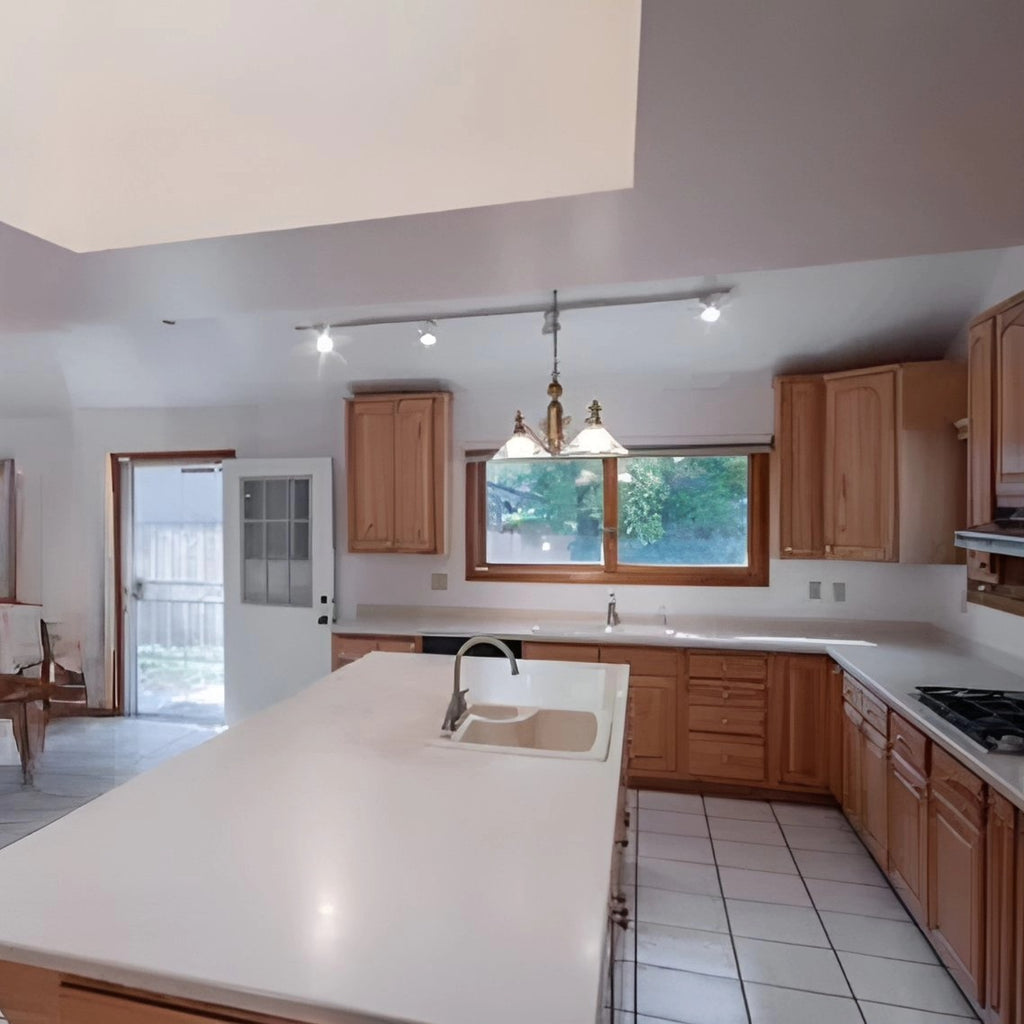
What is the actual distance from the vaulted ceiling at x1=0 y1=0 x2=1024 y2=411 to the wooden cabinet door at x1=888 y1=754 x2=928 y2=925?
179cm

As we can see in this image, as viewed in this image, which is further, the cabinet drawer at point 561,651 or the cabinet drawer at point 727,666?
the cabinet drawer at point 561,651

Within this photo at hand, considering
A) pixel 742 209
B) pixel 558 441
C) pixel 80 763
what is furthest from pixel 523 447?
pixel 80 763

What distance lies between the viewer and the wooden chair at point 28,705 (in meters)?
3.24

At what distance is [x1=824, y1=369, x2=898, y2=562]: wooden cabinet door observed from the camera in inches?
120

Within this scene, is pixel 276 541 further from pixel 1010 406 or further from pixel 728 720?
pixel 1010 406

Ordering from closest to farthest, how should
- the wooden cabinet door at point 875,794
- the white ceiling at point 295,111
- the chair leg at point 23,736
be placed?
the white ceiling at point 295,111, the wooden cabinet door at point 875,794, the chair leg at point 23,736

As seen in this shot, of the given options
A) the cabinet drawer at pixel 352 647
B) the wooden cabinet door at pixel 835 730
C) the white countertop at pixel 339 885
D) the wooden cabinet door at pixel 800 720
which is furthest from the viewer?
the cabinet drawer at pixel 352 647

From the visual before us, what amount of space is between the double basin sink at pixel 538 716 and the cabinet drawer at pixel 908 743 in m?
1.05

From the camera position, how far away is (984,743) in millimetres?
1745

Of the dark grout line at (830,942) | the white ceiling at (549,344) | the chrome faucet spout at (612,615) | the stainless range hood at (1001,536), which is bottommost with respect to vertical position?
the dark grout line at (830,942)

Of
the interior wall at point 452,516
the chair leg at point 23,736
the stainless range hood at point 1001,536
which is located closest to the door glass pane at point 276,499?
the interior wall at point 452,516

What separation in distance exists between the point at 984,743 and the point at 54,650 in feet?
14.2

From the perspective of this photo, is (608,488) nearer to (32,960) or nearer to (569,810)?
(569,810)

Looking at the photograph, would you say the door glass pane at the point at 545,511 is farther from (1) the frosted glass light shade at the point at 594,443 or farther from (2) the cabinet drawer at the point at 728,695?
(1) the frosted glass light shade at the point at 594,443
